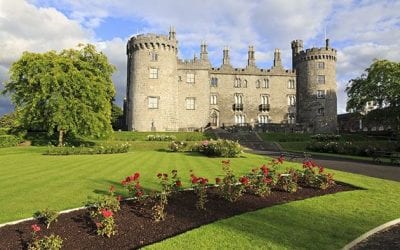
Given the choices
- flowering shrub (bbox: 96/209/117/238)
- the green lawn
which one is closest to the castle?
the green lawn

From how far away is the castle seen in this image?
61.3m

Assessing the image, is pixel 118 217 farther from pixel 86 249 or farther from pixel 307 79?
pixel 307 79

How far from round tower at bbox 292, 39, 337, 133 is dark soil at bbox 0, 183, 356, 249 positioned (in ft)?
194

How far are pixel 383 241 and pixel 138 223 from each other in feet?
19.8

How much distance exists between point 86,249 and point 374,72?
51.4 metres

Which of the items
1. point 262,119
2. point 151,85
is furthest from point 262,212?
point 262,119

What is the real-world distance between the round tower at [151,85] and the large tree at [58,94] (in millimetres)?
15979

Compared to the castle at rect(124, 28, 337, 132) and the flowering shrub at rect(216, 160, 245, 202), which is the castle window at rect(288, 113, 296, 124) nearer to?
the castle at rect(124, 28, 337, 132)

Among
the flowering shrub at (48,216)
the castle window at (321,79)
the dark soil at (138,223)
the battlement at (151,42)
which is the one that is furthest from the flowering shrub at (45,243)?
the castle window at (321,79)

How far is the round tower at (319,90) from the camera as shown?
69.7 metres

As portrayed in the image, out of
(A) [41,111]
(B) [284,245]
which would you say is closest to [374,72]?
(A) [41,111]

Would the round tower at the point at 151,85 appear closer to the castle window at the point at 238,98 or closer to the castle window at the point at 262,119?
the castle window at the point at 238,98

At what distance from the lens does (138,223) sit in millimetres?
10406

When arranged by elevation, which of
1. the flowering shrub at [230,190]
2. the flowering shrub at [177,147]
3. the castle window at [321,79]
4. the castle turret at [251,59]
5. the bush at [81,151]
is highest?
the castle turret at [251,59]
